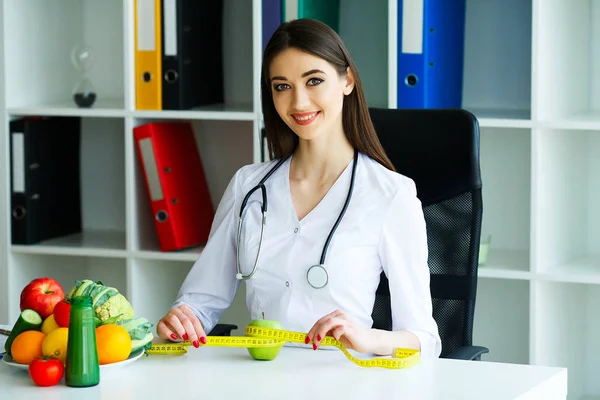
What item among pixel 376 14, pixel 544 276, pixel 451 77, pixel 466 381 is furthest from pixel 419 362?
pixel 376 14

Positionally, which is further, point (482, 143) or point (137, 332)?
point (482, 143)

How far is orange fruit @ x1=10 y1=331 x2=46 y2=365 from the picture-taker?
5.48 ft

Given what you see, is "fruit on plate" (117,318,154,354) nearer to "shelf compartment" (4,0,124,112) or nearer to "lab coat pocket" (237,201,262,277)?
"lab coat pocket" (237,201,262,277)

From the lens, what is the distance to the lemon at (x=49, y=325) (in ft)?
5.56

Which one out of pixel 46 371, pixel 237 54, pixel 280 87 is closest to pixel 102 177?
pixel 237 54

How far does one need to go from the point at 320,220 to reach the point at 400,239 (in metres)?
0.17

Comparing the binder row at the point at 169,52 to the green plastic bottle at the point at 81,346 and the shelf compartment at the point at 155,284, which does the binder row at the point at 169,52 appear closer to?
the shelf compartment at the point at 155,284

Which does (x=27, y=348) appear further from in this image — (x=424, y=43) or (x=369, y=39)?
(x=369, y=39)

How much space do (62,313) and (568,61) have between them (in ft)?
5.60

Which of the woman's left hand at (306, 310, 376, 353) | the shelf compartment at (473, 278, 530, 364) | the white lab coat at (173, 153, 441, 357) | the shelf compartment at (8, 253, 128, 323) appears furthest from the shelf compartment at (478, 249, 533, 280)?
the shelf compartment at (8, 253, 128, 323)

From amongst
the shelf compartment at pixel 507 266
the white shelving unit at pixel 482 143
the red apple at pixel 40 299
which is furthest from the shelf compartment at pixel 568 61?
the red apple at pixel 40 299

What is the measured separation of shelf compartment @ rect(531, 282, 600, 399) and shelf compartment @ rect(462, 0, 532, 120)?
1.80ft

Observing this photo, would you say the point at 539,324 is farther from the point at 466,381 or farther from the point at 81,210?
the point at 81,210

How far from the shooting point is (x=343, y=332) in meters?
1.78
